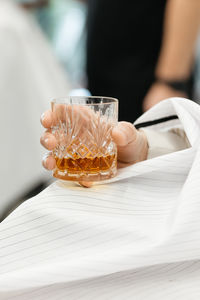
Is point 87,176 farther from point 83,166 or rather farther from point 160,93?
point 160,93

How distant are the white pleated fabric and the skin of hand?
0.25 feet

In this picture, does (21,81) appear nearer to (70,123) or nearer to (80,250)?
(70,123)

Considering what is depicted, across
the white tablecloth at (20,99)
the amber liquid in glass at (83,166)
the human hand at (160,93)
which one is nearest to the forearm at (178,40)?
the human hand at (160,93)

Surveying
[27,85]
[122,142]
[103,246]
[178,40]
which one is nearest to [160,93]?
[178,40]

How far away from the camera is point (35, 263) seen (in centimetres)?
45

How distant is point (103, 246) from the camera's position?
0.45 meters

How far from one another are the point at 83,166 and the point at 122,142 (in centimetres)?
7

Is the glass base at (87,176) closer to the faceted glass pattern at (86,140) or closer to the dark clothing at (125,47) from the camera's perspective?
the faceted glass pattern at (86,140)

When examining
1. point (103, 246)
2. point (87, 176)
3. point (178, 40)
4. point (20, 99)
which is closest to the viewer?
point (103, 246)

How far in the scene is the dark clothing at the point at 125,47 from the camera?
141 cm

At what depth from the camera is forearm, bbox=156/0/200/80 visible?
4.26 feet

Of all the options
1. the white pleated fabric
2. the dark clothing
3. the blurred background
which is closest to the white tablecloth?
the blurred background

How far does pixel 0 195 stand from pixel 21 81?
1.50ft

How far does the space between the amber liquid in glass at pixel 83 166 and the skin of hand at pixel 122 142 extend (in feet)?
0.06
